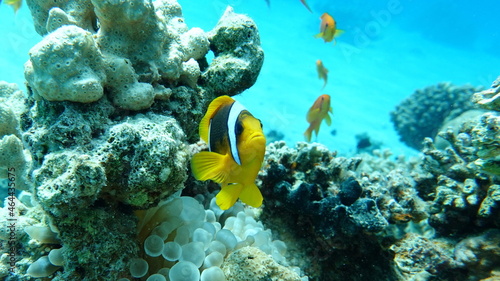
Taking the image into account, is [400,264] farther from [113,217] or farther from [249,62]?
[113,217]

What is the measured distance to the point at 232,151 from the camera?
4.27ft

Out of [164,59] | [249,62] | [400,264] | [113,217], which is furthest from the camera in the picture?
[400,264]

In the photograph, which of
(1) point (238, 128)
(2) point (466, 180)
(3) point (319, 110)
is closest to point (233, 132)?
(1) point (238, 128)

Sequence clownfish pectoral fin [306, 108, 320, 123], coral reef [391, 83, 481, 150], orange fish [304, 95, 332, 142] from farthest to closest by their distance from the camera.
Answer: coral reef [391, 83, 481, 150], clownfish pectoral fin [306, 108, 320, 123], orange fish [304, 95, 332, 142]

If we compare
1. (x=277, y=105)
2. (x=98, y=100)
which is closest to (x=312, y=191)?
(x=98, y=100)

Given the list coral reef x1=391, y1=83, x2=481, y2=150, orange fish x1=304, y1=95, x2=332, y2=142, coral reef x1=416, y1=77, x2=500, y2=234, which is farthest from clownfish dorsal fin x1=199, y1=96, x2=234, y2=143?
coral reef x1=391, y1=83, x2=481, y2=150

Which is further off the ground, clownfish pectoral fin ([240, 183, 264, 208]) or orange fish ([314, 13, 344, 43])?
orange fish ([314, 13, 344, 43])

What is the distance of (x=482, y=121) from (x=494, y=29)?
6465 centimetres

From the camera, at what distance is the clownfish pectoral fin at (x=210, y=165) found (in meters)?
1.33

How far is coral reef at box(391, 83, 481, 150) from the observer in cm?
969

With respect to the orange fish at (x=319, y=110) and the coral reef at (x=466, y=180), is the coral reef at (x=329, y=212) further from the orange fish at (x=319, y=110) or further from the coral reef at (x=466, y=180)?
the orange fish at (x=319, y=110)

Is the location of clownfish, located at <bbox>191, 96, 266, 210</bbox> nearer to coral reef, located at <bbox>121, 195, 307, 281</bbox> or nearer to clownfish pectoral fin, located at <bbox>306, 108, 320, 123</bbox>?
coral reef, located at <bbox>121, 195, 307, 281</bbox>

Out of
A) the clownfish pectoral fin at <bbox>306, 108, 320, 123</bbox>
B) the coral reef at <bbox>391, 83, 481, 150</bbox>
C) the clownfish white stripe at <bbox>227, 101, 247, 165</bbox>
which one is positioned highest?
the coral reef at <bbox>391, 83, 481, 150</bbox>

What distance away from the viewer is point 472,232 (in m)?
2.82
